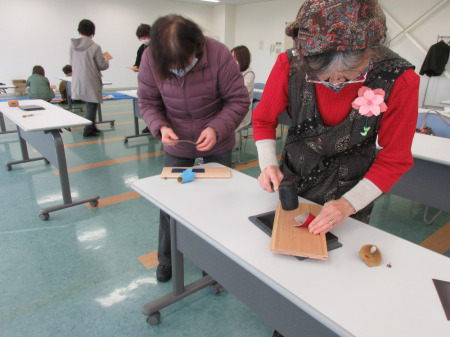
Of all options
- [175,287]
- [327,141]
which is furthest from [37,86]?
[327,141]

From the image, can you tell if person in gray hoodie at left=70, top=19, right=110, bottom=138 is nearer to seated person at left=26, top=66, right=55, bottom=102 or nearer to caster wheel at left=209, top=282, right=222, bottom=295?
seated person at left=26, top=66, right=55, bottom=102

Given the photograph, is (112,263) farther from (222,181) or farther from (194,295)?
(222,181)

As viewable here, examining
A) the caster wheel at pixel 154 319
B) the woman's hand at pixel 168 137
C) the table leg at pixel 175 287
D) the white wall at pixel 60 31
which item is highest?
the white wall at pixel 60 31

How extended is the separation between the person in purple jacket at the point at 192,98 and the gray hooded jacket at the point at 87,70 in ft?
10.3

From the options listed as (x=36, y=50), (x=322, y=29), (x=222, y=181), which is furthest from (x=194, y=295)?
(x=36, y=50)

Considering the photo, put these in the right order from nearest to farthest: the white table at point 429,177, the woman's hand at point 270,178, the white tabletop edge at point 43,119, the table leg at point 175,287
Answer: the woman's hand at point 270,178 → the table leg at point 175,287 → the white table at point 429,177 → the white tabletop edge at point 43,119

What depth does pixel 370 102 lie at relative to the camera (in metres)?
0.83

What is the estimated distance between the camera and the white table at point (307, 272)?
0.64 metres

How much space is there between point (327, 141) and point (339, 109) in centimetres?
10

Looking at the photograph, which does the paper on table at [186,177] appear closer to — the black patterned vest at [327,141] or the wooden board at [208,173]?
the wooden board at [208,173]

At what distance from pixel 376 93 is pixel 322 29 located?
25 centimetres

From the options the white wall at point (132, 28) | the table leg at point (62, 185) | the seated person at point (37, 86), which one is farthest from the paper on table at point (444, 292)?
the white wall at point (132, 28)

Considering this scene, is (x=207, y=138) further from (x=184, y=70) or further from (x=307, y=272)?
(x=307, y=272)

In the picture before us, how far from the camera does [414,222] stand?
96.0 inches
